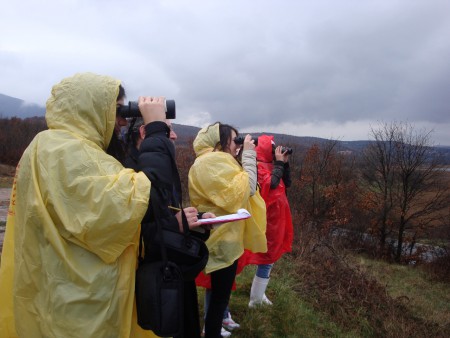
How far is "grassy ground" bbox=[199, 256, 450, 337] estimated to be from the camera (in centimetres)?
339

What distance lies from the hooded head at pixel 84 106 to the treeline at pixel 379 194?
18594 mm

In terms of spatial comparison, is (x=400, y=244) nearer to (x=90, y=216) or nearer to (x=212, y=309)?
(x=212, y=309)

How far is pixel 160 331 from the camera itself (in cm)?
133

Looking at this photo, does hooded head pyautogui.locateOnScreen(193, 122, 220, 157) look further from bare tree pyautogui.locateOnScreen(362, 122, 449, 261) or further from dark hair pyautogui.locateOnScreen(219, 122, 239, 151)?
bare tree pyautogui.locateOnScreen(362, 122, 449, 261)

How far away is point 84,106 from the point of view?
1.39 meters

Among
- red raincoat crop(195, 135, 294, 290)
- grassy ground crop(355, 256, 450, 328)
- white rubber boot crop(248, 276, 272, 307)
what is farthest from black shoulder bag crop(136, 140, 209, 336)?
grassy ground crop(355, 256, 450, 328)

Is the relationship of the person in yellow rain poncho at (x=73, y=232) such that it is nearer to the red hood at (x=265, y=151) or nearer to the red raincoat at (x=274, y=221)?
the red raincoat at (x=274, y=221)

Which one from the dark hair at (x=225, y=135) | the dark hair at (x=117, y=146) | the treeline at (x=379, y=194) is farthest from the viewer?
the treeline at (x=379, y=194)

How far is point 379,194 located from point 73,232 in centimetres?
2469

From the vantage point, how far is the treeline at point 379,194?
20.8 m

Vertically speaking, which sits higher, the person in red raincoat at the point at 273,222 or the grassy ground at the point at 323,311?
the person in red raincoat at the point at 273,222

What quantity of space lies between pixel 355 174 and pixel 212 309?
81.0 feet

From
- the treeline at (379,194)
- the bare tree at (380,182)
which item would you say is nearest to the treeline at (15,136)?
the treeline at (379,194)

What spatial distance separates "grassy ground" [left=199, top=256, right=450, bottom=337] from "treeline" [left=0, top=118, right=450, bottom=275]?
14317 millimetres
